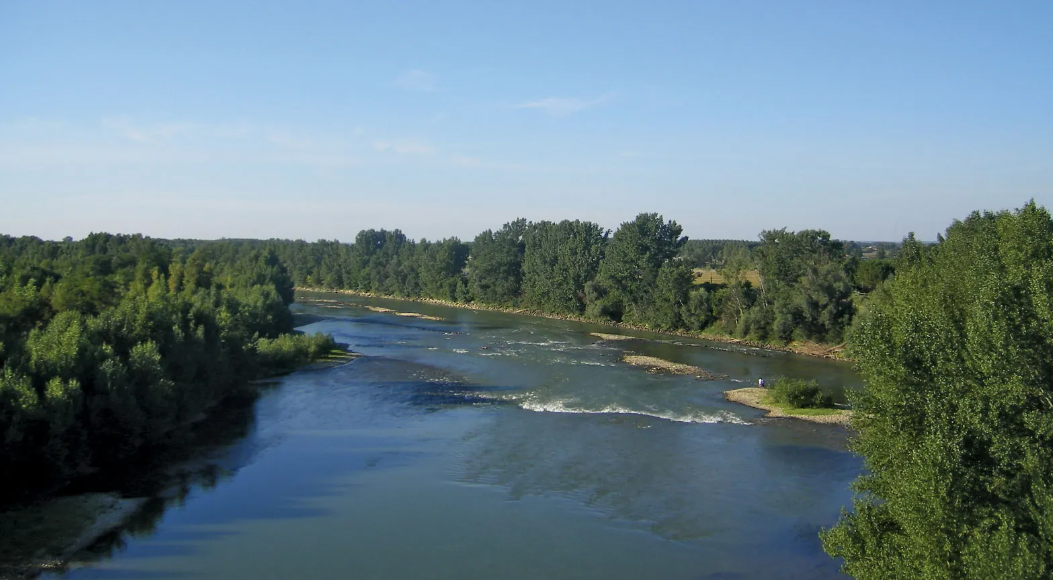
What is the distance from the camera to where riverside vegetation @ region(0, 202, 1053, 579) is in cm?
1286

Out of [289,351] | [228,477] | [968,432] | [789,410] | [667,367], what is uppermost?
[968,432]

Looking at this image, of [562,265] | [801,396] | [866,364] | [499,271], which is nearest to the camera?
[866,364]

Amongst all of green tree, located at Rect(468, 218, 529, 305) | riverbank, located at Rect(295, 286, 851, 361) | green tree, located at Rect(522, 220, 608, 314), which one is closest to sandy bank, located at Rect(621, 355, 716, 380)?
riverbank, located at Rect(295, 286, 851, 361)

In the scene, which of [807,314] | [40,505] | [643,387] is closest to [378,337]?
[643,387]

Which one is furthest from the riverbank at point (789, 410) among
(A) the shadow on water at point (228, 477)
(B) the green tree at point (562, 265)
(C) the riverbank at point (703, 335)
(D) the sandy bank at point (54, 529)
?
(B) the green tree at point (562, 265)

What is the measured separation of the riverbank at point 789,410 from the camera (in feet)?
104

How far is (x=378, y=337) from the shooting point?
59.9 meters

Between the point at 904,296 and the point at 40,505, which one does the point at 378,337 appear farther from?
the point at 904,296

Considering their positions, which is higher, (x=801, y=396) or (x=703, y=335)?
(x=703, y=335)

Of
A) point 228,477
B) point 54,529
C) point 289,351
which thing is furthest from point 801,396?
point 289,351

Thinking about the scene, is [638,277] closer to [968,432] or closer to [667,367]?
[667,367]

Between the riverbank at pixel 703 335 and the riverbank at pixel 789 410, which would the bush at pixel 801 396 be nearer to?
the riverbank at pixel 789 410

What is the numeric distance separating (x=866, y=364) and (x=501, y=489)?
12.6m

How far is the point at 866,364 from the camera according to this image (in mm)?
14602
